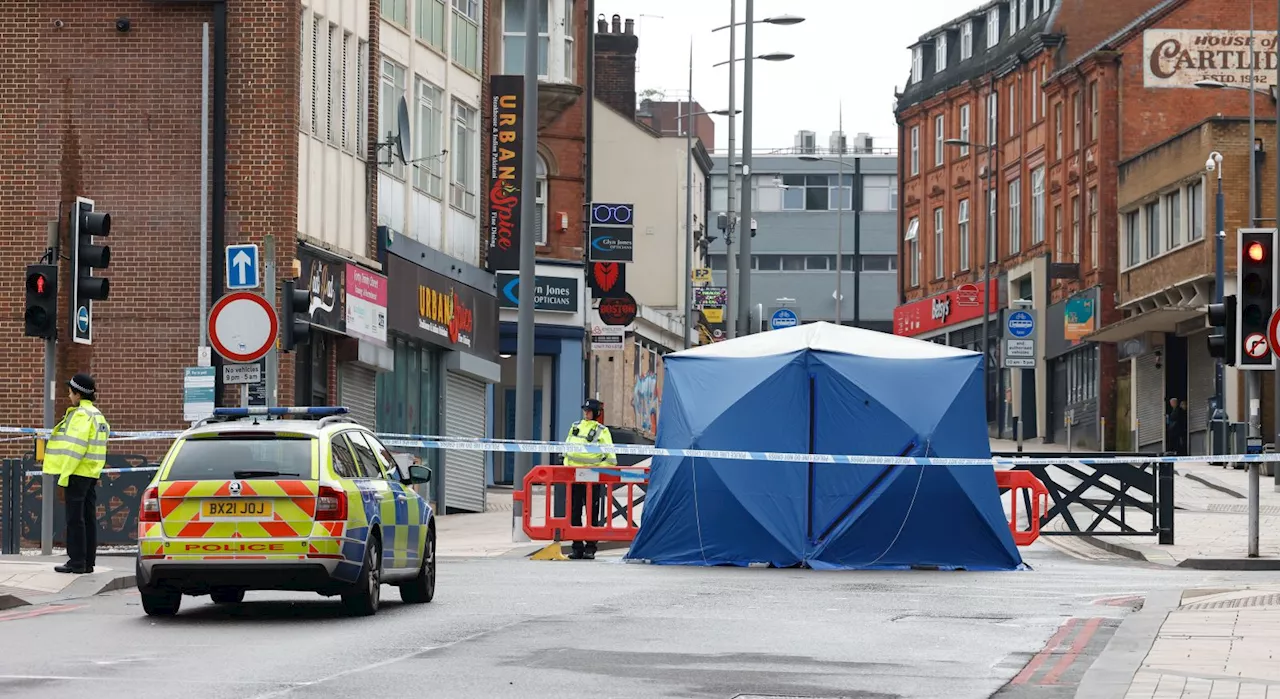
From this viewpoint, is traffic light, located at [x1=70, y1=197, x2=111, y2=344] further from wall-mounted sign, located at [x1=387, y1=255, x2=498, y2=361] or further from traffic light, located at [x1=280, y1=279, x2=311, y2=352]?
wall-mounted sign, located at [x1=387, y1=255, x2=498, y2=361]

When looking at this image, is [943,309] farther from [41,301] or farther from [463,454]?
[41,301]

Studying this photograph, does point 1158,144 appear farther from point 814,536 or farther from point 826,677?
point 826,677

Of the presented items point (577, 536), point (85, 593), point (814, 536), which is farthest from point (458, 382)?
point (85, 593)

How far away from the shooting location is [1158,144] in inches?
2206

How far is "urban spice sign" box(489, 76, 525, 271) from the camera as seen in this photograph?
137 feet

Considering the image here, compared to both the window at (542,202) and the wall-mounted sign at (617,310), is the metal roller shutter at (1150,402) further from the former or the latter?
the wall-mounted sign at (617,310)

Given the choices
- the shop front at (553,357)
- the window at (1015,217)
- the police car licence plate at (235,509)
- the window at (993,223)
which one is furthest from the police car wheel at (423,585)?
the window at (993,223)

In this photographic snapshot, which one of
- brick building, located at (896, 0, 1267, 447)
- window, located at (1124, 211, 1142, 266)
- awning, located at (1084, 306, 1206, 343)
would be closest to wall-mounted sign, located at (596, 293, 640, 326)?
brick building, located at (896, 0, 1267, 447)

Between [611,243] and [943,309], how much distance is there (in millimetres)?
35179

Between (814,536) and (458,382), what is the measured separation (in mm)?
18876

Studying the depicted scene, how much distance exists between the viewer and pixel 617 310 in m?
45.8

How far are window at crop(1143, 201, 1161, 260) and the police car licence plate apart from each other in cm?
4381

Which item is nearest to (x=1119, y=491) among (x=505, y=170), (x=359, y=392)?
(x=359, y=392)

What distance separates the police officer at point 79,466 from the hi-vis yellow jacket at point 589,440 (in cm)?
745
